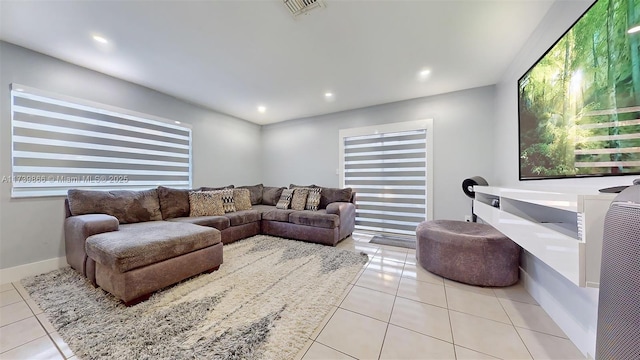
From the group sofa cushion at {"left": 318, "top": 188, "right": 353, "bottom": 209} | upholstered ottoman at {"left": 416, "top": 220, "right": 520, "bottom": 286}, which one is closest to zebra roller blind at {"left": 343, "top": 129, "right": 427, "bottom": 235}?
sofa cushion at {"left": 318, "top": 188, "right": 353, "bottom": 209}

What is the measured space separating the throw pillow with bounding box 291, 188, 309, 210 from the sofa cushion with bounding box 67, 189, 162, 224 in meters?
2.03

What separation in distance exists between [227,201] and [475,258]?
11.5ft

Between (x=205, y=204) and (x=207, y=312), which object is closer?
(x=207, y=312)

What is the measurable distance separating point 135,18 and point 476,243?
372cm

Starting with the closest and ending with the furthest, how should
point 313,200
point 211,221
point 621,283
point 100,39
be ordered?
point 621,283, point 100,39, point 211,221, point 313,200

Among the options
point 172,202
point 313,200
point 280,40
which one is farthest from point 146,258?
point 313,200

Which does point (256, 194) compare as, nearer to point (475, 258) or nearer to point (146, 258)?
point (146, 258)

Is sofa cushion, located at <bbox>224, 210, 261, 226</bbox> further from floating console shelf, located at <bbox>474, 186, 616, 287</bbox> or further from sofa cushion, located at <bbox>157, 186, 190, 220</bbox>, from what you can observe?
floating console shelf, located at <bbox>474, 186, 616, 287</bbox>

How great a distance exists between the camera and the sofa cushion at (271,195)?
14.6 feet

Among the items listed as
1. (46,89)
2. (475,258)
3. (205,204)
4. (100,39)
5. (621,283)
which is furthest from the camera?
(205,204)

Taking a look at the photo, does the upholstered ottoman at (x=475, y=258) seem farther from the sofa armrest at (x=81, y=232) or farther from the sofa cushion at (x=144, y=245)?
the sofa armrest at (x=81, y=232)

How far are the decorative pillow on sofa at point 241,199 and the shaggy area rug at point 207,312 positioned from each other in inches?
59.5

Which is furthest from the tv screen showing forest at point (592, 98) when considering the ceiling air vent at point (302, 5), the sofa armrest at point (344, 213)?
the sofa armrest at point (344, 213)

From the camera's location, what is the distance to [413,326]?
1.45m
